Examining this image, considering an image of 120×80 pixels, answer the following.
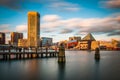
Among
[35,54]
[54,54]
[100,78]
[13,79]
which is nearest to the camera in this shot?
[13,79]

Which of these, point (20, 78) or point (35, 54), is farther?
point (35, 54)

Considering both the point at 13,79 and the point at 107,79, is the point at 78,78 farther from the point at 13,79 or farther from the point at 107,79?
the point at 13,79

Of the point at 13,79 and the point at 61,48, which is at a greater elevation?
the point at 61,48

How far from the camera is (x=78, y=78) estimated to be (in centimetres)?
4525

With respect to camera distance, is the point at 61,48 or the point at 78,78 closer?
the point at 78,78

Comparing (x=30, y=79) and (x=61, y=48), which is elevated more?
(x=61, y=48)

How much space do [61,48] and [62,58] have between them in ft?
16.3

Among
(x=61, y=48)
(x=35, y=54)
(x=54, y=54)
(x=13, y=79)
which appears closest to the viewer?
(x=13, y=79)

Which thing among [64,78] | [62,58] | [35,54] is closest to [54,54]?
[35,54]

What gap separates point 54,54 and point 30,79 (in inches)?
3457

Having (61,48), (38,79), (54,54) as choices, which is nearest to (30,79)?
(38,79)

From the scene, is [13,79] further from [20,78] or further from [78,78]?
[78,78]

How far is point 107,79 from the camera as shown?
44781 mm

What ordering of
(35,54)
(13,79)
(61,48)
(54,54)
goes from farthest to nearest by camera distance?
1. (54,54)
2. (35,54)
3. (61,48)
4. (13,79)
